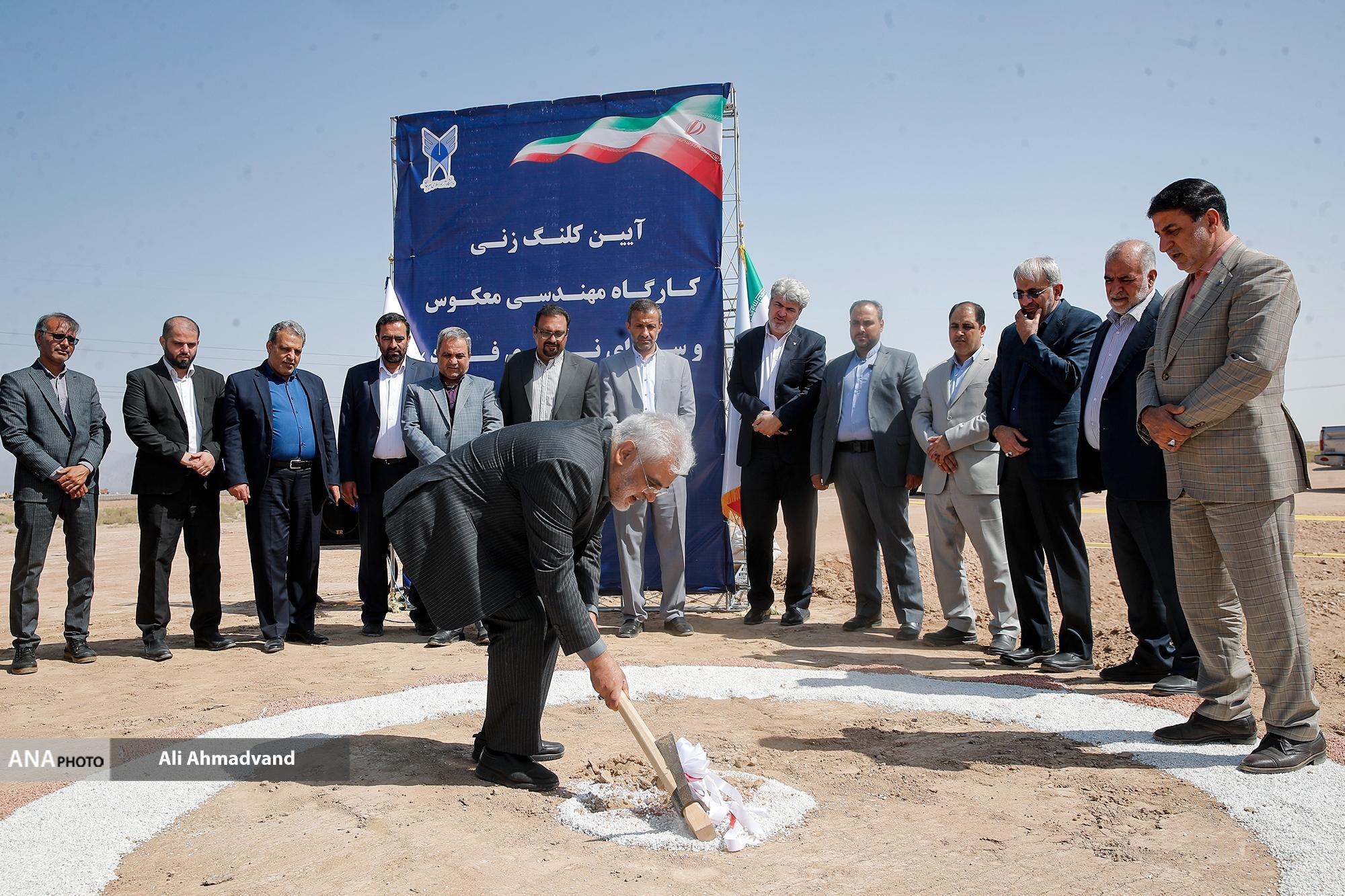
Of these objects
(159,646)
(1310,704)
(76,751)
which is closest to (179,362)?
(159,646)

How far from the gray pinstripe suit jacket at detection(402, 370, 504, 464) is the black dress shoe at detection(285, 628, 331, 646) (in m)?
1.40

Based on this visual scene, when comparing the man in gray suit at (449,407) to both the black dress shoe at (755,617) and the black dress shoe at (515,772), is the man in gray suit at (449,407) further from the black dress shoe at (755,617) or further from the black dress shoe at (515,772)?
the black dress shoe at (515,772)

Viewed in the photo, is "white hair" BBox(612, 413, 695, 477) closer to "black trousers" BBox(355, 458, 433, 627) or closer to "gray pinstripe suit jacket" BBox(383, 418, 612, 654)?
"gray pinstripe suit jacket" BBox(383, 418, 612, 654)

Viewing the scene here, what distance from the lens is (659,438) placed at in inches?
133

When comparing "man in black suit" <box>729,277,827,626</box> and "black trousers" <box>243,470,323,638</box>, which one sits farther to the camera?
"man in black suit" <box>729,277,827,626</box>

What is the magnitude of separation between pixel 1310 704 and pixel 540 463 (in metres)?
2.97

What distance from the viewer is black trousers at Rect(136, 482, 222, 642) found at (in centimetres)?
619

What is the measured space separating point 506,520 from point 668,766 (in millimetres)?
1066

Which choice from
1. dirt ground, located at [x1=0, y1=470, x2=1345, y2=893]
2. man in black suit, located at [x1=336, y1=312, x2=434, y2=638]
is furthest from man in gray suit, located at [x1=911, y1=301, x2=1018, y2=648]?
man in black suit, located at [x1=336, y1=312, x2=434, y2=638]

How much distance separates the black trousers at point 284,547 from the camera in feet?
21.3

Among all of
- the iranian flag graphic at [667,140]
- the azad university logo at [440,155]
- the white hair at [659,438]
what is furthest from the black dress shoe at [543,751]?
the azad university logo at [440,155]

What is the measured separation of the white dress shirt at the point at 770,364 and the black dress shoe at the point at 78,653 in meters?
4.74

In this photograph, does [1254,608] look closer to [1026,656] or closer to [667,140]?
[1026,656]

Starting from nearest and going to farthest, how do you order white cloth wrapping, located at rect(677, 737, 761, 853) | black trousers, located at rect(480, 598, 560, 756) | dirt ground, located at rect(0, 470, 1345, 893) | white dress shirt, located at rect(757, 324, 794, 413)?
1. dirt ground, located at rect(0, 470, 1345, 893)
2. white cloth wrapping, located at rect(677, 737, 761, 853)
3. black trousers, located at rect(480, 598, 560, 756)
4. white dress shirt, located at rect(757, 324, 794, 413)
